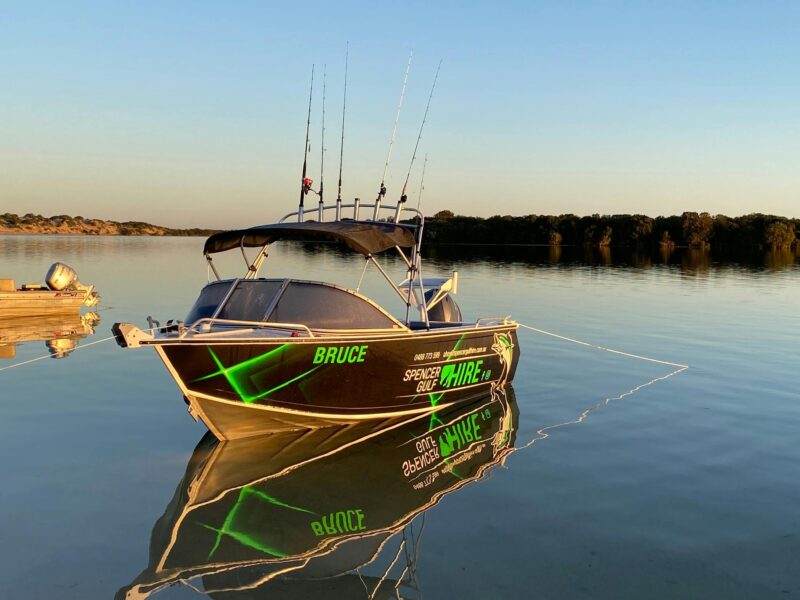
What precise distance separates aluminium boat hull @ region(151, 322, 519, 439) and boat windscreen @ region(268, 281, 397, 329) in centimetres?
36

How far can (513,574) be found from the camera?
576 centimetres

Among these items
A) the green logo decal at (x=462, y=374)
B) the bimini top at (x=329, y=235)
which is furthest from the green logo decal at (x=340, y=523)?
the green logo decal at (x=462, y=374)

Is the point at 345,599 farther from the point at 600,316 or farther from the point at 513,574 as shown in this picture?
the point at 600,316

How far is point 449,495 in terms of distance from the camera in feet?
25.3

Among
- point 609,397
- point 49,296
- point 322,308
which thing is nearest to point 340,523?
point 322,308

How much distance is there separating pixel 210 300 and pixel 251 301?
0.75m

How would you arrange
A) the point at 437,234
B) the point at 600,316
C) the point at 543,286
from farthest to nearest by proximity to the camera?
the point at 437,234
the point at 543,286
the point at 600,316

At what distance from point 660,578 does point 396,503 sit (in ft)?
9.53

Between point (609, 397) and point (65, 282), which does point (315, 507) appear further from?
point (65, 282)

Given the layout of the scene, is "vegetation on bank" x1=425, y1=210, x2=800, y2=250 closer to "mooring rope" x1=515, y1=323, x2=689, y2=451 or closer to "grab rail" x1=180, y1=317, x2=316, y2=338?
"mooring rope" x1=515, y1=323, x2=689, y2=451

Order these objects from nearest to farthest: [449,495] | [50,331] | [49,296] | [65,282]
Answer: [449,495] < [50,331] < [49,296] < [65,282]

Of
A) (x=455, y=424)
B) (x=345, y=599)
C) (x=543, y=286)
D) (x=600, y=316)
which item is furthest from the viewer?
(x=543, y=286)

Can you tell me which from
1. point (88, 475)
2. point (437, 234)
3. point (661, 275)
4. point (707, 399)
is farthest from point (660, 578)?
point (437, 234)

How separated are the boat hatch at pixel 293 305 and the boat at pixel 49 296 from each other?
54.6 feet
